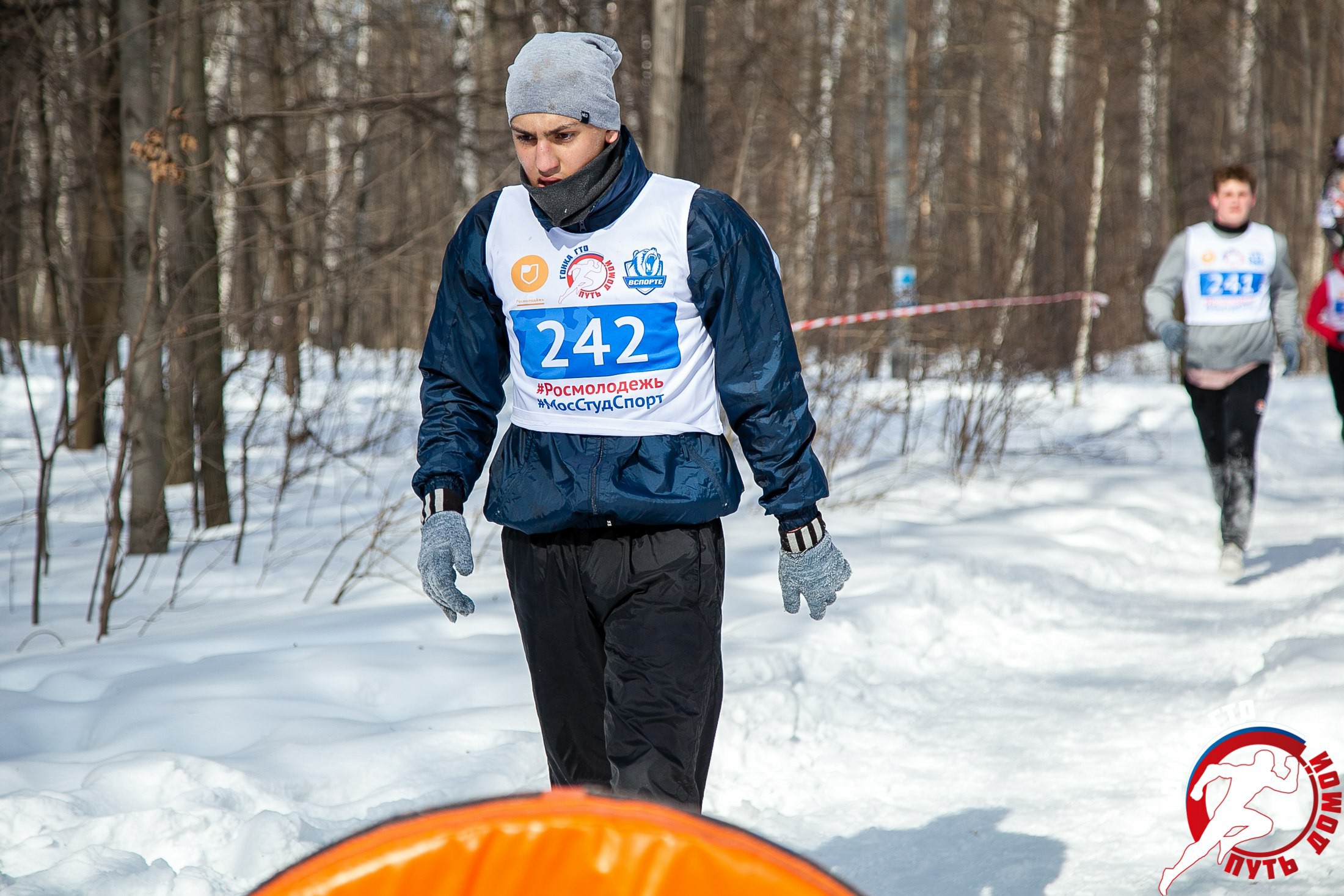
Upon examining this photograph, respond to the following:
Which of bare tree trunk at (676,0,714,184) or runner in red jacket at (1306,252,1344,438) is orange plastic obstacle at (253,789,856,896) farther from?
bare tree trunk at (676,0,714,184)

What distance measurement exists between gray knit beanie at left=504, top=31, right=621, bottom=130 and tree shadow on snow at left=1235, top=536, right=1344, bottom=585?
4.97 m

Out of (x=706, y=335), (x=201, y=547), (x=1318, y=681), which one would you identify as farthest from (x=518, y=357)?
(x=201, y=547)

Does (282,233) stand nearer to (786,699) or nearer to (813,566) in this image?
(786,699)

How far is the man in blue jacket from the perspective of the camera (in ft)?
7.73

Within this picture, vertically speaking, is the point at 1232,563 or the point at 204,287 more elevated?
the point at 204,287

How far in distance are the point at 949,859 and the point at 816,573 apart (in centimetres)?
112

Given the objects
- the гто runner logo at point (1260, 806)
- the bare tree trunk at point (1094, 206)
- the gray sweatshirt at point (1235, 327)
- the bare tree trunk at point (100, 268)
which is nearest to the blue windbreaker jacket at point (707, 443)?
the гто runner logo at point (1260, 806)

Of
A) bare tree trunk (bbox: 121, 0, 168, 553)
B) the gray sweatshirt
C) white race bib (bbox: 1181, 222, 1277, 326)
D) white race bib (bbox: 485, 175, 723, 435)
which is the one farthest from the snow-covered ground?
white race bib (bbox: 1181, 222, 1277, 326)

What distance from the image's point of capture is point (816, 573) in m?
2.45

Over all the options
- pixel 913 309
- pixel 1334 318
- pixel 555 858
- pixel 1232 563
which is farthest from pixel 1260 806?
pixel 913 309

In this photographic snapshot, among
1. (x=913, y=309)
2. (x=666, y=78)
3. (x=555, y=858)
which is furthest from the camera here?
(x=913, y=309)

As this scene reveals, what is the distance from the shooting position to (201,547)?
7.03 metres

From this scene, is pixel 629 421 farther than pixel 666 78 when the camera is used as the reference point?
No

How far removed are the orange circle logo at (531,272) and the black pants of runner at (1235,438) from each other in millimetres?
4647
